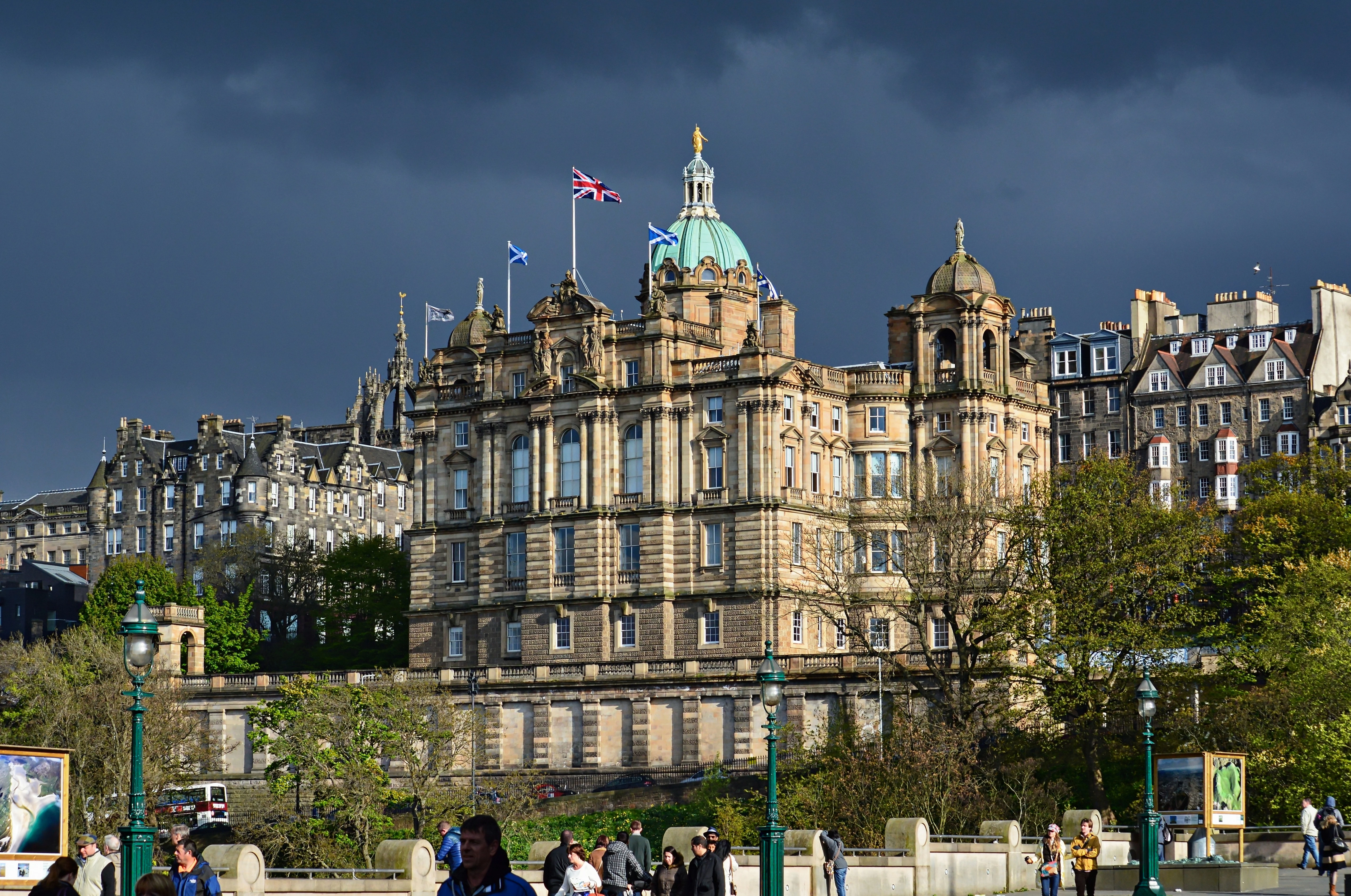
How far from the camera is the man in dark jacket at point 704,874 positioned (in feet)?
130

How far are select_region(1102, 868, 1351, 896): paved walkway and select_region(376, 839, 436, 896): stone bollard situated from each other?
17304 mm

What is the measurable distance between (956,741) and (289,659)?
6185 cm

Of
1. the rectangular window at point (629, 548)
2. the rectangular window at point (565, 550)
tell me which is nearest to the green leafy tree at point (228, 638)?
the rectangular window at point (565, 550)

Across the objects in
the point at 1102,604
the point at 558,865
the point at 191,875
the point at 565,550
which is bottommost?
the point at 558,865

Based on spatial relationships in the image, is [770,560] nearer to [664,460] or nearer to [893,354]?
[664,460]

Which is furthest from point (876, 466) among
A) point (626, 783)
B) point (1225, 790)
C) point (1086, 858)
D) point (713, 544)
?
point (1086, 858)

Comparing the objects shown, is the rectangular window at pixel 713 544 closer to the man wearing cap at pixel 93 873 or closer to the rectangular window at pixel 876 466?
the rectangular window at pixel 876 466

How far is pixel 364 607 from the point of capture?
451ft

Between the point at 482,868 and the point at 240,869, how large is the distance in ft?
80.6

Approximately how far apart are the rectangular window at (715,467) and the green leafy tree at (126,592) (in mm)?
39104

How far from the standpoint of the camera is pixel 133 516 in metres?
174

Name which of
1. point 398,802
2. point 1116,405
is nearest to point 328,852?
point 398,802

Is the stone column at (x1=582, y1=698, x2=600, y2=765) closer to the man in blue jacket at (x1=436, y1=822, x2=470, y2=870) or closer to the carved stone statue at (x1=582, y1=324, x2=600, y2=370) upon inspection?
the carved stone statue at (x1=582, y1=324, x2=600, y2=370)

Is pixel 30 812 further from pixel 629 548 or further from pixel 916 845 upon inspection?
pixel 629 548
